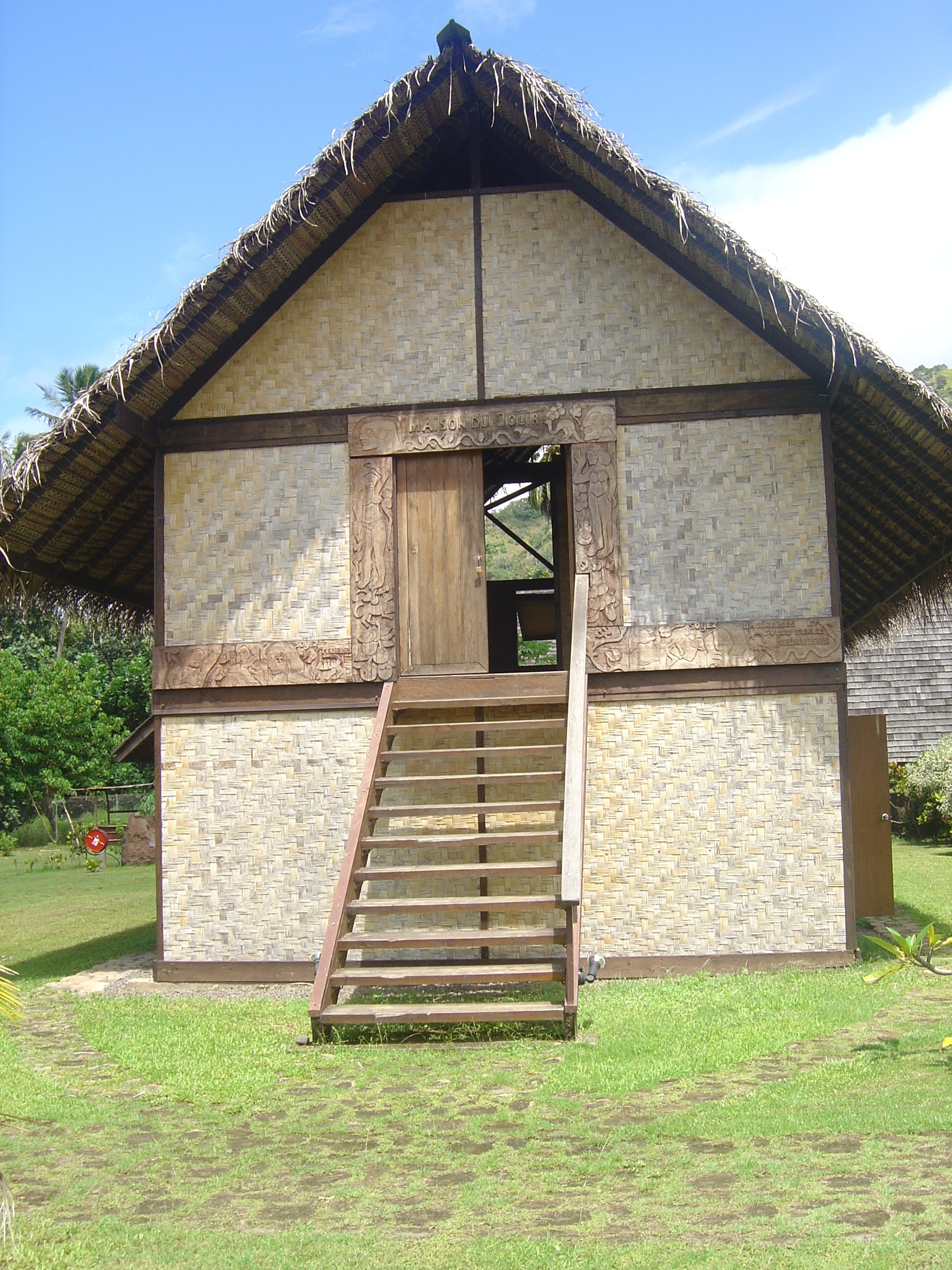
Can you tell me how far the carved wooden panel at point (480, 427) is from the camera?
691 cm

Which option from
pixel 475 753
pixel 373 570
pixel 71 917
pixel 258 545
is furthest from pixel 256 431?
pixel 71 917

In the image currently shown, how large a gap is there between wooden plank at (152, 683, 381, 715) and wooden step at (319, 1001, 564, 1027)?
6.92 feet

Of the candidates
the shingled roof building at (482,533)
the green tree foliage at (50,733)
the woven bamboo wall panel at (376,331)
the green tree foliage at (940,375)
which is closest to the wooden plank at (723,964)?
the shingled roof building at (482,533)

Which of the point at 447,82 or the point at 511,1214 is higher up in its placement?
the point at 447,82

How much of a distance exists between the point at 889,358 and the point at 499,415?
2.24 m

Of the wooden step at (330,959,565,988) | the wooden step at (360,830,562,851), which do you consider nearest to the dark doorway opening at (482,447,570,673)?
the wooden step at (360,830,562,851)

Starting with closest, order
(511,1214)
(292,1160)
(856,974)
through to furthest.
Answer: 1. (511,1214)
2. (292,1160)
3. (856,974)

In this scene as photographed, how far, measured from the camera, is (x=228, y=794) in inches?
275

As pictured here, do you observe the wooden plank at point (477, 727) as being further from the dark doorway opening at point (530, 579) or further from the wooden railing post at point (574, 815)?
the dark doorway opening at point (530, 579)

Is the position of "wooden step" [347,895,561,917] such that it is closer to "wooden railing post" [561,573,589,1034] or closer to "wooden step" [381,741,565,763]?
"wooden railing post" [561,573,589,1034]

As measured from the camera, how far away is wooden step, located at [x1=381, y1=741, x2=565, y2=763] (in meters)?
6.12

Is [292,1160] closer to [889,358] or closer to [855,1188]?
[855,1188]

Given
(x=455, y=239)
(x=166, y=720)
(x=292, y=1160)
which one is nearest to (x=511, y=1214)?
(x=292, y=1160)

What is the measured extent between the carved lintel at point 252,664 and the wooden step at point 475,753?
68cm
